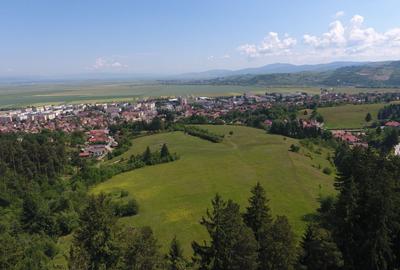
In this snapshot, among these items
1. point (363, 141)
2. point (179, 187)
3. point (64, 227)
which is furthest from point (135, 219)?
point (363, 141)

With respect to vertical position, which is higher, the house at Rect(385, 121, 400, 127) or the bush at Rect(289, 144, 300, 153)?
the bush at Rect(289, 144, 300, 153)

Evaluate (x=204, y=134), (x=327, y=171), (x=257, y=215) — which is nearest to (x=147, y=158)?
(x=204, y=134)

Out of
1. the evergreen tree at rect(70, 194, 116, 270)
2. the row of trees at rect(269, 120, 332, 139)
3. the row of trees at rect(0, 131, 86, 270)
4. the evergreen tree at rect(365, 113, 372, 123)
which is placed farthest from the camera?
the evergreen tree at rect(365, 113, 372, 123)

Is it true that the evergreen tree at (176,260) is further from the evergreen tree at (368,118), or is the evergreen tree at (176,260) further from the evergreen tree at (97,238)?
the evergreen tree at (368,118)

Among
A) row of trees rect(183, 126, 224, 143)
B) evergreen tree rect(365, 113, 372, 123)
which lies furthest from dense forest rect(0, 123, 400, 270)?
evergreen tree rect(365, 113, 372, 123)

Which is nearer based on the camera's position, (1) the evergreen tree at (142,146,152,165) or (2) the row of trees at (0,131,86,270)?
(2) the row of trees at (0,131,86,270)

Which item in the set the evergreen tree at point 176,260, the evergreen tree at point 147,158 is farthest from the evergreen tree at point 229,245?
the evergreen tree at point 147,158

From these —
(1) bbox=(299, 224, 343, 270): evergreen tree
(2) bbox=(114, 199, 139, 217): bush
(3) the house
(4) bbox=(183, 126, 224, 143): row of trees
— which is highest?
(1) bbox=(299, 224, 343, 270): evergreen tree

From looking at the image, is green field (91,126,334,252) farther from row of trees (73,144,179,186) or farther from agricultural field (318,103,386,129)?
agricultural field (318,103,386,129)
